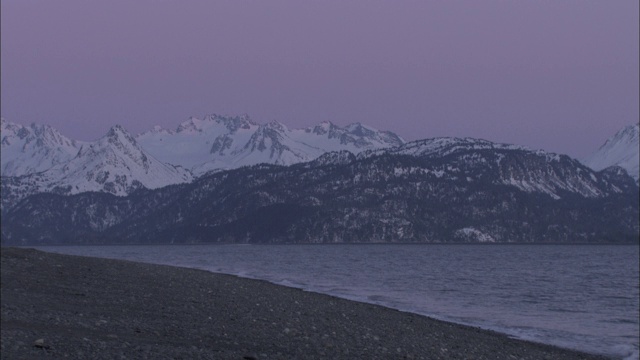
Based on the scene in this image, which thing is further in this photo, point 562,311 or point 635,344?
point 562,311

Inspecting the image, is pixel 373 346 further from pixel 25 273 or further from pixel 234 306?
pixel 25 273

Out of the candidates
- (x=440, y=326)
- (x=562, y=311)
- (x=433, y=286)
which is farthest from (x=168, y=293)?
(x=433, y=286)

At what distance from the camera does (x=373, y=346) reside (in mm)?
32500

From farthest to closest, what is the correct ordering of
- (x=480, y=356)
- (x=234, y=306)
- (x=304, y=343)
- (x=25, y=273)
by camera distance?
(x=25, y=273) → (x=234, y=306) → (x=480, y=356) → (x=304, y=343)

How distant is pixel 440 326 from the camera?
46219 mm

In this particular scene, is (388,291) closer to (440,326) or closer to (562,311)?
(562,311)

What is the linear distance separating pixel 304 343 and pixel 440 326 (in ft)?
54.2

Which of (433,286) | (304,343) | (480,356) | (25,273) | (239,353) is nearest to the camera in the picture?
(239,353)

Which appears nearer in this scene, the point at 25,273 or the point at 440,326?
the point at 440,326

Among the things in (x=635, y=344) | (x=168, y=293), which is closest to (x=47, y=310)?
(x=168, y=293)

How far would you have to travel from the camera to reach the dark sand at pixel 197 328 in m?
26.2

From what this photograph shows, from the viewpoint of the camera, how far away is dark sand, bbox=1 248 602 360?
86.0 ft

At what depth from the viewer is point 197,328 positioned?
32594 mm

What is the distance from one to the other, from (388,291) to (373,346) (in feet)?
176
